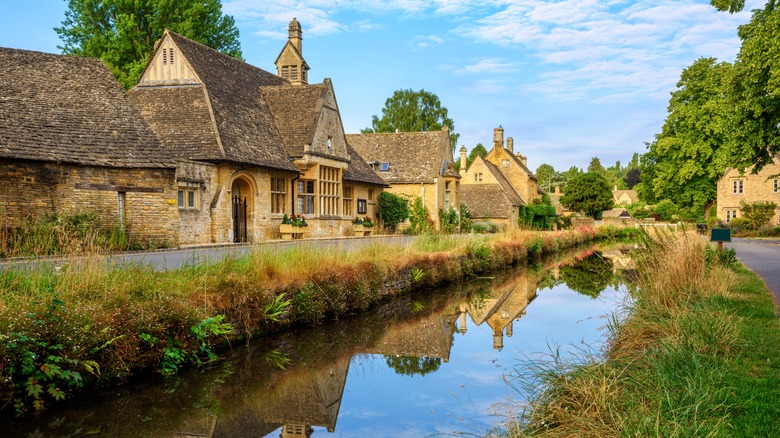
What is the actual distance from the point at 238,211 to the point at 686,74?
3734cm

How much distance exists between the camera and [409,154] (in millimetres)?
40031

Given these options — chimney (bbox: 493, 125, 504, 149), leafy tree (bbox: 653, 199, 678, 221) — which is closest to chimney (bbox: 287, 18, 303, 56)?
chimney (bbox: 493, 125, 504, 149)

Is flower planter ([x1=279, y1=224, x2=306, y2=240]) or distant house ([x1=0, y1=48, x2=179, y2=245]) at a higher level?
distant house ([x1=0, y1=48, x2=179, y2=245])

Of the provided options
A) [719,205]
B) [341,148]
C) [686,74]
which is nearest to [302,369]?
[341,148]

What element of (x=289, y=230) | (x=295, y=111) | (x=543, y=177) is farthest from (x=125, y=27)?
(x=543, y=177)

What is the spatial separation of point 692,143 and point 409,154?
20.9 meters

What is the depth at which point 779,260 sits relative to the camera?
20.3m

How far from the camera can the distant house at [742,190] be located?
5116cm

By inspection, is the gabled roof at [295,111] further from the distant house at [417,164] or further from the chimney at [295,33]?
the distant house at [417,164]

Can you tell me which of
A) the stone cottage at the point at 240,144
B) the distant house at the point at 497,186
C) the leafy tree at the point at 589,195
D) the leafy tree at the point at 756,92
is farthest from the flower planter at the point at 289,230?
the leafy tree at the point at 589,195

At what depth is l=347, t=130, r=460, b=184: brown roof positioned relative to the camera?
127 feet

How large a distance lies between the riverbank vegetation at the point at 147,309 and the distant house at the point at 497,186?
32.3 m

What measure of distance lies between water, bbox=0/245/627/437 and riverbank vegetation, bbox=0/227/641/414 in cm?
33

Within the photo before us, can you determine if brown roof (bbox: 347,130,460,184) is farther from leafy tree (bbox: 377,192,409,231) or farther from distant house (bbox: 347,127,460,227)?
leafy tree (bbox: 377,192,409,231)
